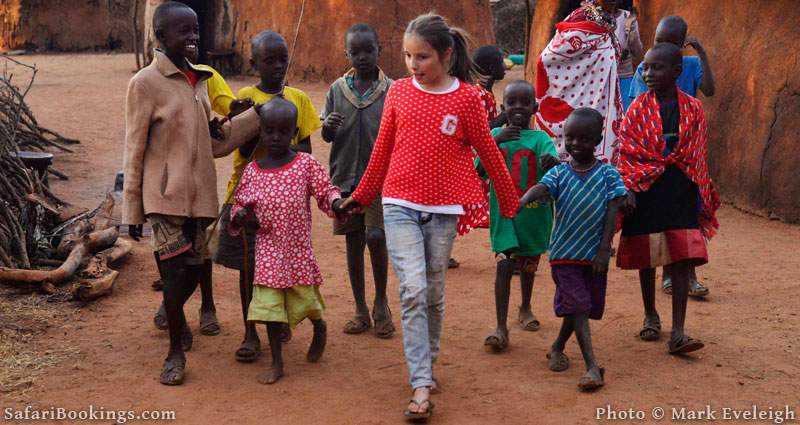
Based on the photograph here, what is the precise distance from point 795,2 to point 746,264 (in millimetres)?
2372

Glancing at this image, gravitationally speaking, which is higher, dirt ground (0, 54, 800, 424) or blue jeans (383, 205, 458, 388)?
blue jeans (383, 205, 458, 388)

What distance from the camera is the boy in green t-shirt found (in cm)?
496

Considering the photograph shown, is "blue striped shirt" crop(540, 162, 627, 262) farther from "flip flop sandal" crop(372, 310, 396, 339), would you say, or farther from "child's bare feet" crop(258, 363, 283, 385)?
"child's bare feet" crop(258, 363, 283, 385)

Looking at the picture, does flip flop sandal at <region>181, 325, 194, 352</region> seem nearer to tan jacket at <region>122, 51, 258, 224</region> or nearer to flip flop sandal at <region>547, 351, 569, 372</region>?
tan jacket at <region>122, 51, 258, 224</region>

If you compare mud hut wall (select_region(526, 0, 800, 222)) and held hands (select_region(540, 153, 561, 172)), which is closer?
held hands (select_region(540, 153, 561, 172))

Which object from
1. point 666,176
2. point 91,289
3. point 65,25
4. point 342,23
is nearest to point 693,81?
point 666,176

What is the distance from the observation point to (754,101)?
8.25m

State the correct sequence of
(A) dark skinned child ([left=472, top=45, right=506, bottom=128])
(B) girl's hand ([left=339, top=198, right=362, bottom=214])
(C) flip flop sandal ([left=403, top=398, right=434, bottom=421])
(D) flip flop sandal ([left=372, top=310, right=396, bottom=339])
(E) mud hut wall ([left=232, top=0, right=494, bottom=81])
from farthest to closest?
(E) mud hut wall ([left=232, top=0, right=494, bottom=81])
(A) dark skinned child ([left=472, top=45, right=506, bottom=128])
(D) flip flop sandal ([left=372, top=310, right=396, bottom=339])
(B) girl's hand ([left=339, top=198, right=362, bottom=214])
(C) flip flop sandal ([left=403, top=398, right=434, bottom=421])

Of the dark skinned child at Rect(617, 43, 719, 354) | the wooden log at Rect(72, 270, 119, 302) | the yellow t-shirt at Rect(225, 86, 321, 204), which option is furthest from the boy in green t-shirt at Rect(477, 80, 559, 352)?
the wooden log at Rect(72, 270, 119, 302)

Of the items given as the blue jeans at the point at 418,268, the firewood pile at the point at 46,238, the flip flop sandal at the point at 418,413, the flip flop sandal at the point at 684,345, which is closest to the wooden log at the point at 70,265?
the firewood pile at the point at 46,238

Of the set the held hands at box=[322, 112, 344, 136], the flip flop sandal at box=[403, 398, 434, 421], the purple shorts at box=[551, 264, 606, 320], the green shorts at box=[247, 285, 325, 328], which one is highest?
the held hands at box=[322, 112, 344, 136]

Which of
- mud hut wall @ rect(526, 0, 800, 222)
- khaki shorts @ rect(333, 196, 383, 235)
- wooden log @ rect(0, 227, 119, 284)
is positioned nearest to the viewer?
khaki shorts @ rect(333, 196, 383, 235)

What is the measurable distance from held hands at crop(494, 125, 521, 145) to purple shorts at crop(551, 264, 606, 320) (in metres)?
0.76

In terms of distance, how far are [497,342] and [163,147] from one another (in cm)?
179
